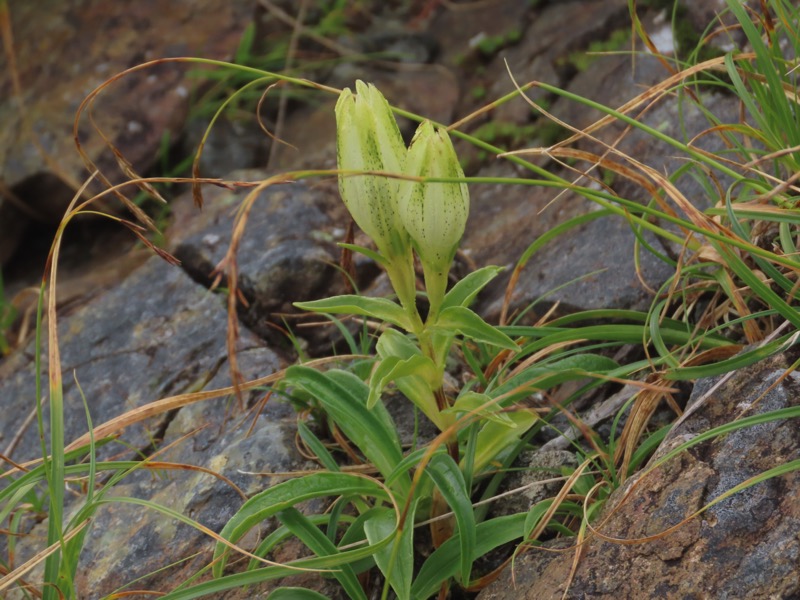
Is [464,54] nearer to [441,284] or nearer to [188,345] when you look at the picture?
[188,345]

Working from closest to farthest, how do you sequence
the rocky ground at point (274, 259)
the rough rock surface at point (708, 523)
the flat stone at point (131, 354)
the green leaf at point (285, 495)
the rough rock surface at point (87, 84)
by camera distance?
the rough rock surface at point (708, 523), the rocky ground at point (274, 259), the green leaf at point (285, 495), the flat stone at point (131, 354), the rough rock surface at point (87, 84)

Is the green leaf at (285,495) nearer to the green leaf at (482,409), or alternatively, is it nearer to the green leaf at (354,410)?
the green leaf at (354,410)

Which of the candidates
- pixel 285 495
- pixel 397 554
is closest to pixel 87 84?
pixel 285 495

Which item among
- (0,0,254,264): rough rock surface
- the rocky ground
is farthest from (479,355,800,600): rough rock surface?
(0,0,254,264): rough rock surface

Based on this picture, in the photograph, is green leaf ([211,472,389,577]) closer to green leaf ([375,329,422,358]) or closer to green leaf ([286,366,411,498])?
green leaf ([286,366,411,498])

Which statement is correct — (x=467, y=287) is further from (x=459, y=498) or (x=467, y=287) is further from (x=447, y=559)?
(x=447, y=559)

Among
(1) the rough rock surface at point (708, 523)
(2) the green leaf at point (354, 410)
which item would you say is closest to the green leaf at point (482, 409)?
(2) the green leaf at point (354, 410)
